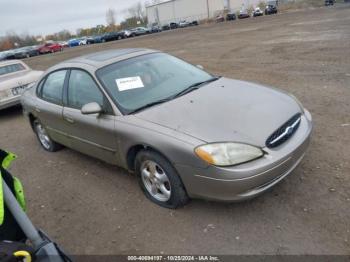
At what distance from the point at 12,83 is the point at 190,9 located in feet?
290

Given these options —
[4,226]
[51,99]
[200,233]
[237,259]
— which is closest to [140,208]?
[200,233]

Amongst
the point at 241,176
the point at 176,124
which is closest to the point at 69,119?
the point at 176,124

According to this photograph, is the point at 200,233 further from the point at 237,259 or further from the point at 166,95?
the point at 166,95

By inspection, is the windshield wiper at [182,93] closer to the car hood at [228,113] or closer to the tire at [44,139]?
the car hood at [228,113]

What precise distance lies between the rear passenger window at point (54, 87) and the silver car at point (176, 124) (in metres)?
Answer: 0.02

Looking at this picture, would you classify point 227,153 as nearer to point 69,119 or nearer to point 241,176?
point 241,176

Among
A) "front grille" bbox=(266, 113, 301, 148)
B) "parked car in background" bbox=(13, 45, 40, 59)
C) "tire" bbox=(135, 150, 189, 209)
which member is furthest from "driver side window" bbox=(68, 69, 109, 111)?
"parked car in background" bbox=(13, 45, 40, 59)

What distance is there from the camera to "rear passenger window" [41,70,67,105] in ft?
15.1

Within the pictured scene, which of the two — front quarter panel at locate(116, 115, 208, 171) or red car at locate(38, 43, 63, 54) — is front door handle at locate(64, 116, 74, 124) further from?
red car at locate(38, 43, 63, 54)

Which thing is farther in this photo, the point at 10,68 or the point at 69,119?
the point at 10,68

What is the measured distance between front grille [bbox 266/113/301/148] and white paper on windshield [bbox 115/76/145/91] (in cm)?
171

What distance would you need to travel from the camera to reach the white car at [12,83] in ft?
25.9

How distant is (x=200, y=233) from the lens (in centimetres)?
302

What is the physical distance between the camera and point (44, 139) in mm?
5605
